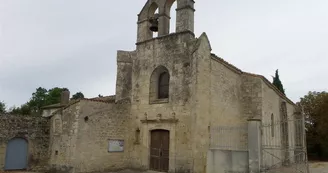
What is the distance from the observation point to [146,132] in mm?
13727

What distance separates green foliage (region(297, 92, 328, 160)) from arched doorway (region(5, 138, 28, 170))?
2412 centimetres

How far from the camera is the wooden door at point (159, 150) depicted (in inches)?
508

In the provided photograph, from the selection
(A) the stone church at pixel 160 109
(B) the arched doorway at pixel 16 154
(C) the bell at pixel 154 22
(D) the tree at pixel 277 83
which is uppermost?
(C) the bell at pixel 154 22

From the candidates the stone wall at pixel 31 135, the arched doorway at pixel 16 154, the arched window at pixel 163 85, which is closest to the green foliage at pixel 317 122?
the arched window at pixel 163 85

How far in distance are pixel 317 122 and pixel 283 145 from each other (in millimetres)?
10564

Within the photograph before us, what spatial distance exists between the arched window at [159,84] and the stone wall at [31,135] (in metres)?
5.91

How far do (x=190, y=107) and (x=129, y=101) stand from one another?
4.00m

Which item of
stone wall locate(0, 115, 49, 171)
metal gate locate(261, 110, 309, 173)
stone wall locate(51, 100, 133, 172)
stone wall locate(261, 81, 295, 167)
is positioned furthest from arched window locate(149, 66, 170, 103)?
stone wall locate(0, 115, 49, 171)

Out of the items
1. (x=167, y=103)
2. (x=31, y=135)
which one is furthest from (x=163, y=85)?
(x=31, y=135)

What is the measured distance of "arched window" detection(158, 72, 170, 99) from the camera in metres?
13.9

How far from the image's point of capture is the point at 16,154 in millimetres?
13359

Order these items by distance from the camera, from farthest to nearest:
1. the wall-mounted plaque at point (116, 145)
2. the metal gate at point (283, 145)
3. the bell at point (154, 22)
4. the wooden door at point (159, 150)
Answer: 1. the bell at point (154, 22)
2. the metal gate at point (283, 145)
3. the wall-mounted plaque at point (116, 145)
4. the wooden door at point (159, 150)

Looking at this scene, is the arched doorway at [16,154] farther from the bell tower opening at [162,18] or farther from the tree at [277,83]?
the tree at [277,83]

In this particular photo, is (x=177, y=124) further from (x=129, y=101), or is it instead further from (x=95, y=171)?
(x=95, y=171)
